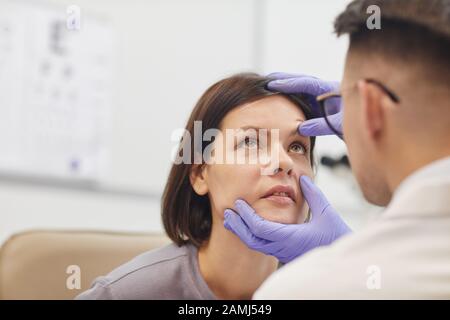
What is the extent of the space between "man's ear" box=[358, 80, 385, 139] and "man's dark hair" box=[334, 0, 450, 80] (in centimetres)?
4

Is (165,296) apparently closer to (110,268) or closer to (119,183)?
(110,268)

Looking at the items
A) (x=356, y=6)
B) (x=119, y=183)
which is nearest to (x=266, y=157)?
(x=356, y=6)

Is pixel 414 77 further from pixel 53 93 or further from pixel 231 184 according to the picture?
pixel 53 93

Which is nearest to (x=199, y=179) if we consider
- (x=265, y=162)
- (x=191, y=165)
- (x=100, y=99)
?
(x=191, y=165)

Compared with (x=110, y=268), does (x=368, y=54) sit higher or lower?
higher

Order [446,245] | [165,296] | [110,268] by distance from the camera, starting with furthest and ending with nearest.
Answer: [110,268]
[165,296]
[446,245]

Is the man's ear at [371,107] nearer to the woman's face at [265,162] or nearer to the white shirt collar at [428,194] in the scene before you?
the white shirt collar at [428,194]

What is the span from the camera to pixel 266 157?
115cm

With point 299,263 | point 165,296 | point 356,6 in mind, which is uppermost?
point 356,6

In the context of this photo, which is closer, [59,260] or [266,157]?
[266,157]

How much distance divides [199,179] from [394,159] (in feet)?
1.60

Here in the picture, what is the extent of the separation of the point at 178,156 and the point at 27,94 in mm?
1355

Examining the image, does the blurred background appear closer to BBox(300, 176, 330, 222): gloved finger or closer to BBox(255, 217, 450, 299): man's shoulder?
→ BBox(300, 176, 330, 222): gloved finger

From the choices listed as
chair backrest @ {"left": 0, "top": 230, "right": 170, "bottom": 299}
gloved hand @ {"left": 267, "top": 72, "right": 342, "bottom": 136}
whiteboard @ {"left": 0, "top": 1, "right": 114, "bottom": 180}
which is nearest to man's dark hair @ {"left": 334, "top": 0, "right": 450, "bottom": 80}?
gloved hand @ {"left": 267, "top": 72, "right": 342, "bottom": 136}
